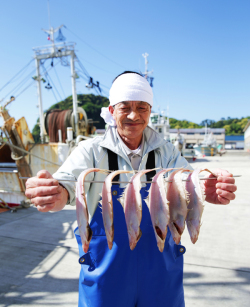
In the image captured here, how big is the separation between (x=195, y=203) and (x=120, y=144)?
82 cm

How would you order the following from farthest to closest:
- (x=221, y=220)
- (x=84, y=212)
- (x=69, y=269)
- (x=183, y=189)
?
(x=221, y=220) → (x=69, y=269) → (x=183, y=189) → (x=84, y=212)

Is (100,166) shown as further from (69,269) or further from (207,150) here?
(207,150)

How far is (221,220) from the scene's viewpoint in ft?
19.2

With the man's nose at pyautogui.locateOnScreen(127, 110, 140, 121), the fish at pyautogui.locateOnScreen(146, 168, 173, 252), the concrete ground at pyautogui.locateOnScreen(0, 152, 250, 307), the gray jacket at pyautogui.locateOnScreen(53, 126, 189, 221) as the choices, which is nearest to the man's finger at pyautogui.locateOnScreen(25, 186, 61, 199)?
the gray jacket at pyautogui.locateOnScreen(53, 126, 189, 221)

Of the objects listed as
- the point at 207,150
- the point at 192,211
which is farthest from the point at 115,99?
the point at 207,150

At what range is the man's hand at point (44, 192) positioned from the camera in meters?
1.52

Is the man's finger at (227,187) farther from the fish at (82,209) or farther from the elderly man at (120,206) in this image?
the fish at (82,209)

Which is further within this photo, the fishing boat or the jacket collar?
the fishing boat

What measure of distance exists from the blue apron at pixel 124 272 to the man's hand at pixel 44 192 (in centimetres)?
42

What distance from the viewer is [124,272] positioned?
1.72 metres

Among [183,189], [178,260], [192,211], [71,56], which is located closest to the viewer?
[183,189]

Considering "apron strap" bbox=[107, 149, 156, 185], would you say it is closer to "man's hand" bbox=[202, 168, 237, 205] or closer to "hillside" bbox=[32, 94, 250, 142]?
"man's hand" bbox=[202, 168, 237, 205]

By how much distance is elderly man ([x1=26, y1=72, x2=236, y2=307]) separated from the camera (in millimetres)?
1682

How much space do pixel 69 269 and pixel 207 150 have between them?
121 feet
